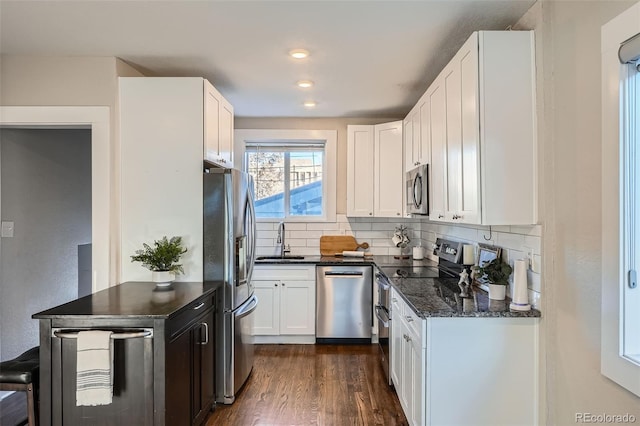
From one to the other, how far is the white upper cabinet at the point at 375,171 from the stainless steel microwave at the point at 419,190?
22.2 inches

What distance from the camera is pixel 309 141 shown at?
14.8 ft

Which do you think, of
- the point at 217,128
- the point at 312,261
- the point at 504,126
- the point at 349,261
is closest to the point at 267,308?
the point at 312,261

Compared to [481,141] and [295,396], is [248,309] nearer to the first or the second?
[295,396]

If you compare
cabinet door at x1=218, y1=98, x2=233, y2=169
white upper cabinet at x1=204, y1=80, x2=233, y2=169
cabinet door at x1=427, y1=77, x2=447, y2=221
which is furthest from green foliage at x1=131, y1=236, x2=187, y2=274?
cabinet door at x1=427, y1=77, x2=447, y2=221

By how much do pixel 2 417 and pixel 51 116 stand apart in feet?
6.86

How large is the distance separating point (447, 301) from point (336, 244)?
2347mm

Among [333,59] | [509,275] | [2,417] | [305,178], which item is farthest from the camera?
[305,178]

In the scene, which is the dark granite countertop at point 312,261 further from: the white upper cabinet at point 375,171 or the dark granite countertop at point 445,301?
the dark granite countertop at point 445,301

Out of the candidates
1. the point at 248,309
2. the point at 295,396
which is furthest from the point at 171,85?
the point at 295,396

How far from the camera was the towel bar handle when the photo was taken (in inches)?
71.7

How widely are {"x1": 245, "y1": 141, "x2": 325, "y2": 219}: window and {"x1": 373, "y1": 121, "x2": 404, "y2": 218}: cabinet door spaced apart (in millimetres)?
764

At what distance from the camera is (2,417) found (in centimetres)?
250

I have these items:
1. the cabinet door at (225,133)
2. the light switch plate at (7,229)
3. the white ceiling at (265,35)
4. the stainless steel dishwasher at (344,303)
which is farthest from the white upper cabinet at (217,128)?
the light switch plate at (7,229)

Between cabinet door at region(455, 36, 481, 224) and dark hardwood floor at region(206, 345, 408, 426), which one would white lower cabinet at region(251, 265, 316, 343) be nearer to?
dark hardwood floor at region(206, 345, 408, 426)
